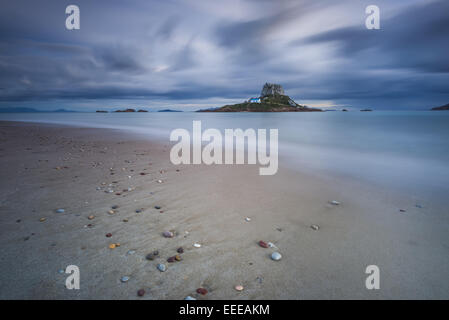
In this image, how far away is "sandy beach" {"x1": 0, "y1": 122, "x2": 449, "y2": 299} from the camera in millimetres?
2641

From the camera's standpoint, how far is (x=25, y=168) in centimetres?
737

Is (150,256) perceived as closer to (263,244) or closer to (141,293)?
(141,293)

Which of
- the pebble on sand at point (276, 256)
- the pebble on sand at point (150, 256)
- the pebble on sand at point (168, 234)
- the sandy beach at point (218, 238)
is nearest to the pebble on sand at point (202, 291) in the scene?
the sandy beach at point (218, 238)

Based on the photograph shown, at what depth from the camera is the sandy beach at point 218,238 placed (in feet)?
8.66

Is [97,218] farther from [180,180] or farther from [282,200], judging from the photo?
[282,200]

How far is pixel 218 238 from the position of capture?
11.9 feet

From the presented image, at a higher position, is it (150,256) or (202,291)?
(150,256)

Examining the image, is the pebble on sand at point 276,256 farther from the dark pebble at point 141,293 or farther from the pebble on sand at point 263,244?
the dark pebble at point 141,293

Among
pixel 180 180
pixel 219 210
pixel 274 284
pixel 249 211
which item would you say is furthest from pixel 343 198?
pixel 180 180

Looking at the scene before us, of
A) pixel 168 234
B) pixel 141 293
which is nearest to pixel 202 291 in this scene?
pixel 141 293

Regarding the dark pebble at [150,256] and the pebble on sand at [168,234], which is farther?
the pebble on sand at [168,234]

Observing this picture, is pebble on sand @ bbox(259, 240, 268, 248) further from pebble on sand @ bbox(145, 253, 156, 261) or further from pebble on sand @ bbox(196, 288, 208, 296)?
pebble on sand @ bbox(145, 253, 156, 261)

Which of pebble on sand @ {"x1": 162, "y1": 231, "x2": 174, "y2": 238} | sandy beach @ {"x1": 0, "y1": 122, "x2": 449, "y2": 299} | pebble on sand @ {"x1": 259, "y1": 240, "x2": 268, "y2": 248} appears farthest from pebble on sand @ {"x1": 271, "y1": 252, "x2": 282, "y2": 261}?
pebble on sand @ {"x1": 162, "y1": 231, "x2": 174, "y2": 238}

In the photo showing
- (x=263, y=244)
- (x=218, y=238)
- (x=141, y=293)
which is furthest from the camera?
(x=218, y=238)
